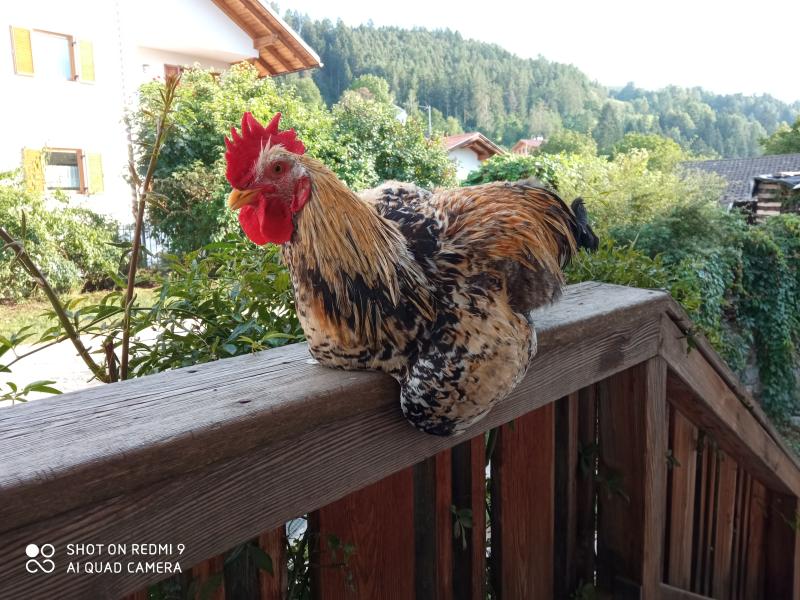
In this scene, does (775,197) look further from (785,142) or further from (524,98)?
(524,98)

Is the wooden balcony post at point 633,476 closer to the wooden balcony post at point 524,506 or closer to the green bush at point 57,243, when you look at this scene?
the wooden balcony post at point 524,506

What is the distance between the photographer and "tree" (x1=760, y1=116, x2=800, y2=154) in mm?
27000

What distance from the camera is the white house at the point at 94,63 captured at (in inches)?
359

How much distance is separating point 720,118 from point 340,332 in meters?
55.6

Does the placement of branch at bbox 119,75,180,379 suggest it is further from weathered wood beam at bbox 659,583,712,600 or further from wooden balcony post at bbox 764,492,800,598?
wooden balcony post at bbox 764,492,800,598

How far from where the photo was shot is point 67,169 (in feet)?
32.3

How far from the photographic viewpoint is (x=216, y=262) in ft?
4.93

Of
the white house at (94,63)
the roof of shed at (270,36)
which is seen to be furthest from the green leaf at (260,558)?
the roof of shed at (270,36)

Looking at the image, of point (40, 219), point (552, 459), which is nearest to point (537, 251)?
point (552, 459)

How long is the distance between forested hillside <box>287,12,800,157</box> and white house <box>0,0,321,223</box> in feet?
63.0

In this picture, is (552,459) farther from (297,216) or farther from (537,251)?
(297,216)

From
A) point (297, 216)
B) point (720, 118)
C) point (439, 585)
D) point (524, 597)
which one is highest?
point (720, 118)

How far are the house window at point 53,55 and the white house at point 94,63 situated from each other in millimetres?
15

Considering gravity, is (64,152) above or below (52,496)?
above
